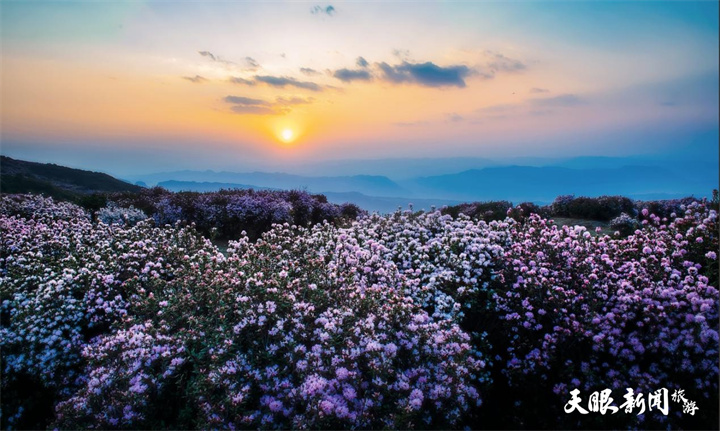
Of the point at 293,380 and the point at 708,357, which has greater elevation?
the point at 708,357

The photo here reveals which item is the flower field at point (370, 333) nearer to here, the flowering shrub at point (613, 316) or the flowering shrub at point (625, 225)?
the flowering shrub at point (613, 316)

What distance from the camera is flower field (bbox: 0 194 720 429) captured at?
4062mm

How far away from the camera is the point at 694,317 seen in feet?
14.9

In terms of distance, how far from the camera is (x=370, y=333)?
4297mm

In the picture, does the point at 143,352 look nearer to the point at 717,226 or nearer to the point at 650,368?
the point at 650,368

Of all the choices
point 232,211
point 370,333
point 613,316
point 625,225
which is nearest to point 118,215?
point 232,211

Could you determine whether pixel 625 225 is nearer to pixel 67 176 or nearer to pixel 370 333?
pixel 370 333

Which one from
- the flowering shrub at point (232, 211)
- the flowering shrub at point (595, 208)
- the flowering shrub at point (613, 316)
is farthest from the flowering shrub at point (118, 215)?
the flowering shrub at point (595, 208)

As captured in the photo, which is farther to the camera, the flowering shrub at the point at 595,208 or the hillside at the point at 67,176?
the hillside at the point at 67,176

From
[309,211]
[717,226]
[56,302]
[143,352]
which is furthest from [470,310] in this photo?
[309,211]

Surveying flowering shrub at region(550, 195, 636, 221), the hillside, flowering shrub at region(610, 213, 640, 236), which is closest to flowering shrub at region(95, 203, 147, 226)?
flowering shrub at region(610, 213, 640, 236)

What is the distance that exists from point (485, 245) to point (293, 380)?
3766mm

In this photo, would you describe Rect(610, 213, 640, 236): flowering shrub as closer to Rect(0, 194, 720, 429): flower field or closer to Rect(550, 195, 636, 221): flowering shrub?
Rect(550, 195, 636, 221): flowering shrub

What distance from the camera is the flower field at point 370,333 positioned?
4062mm
